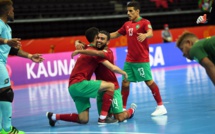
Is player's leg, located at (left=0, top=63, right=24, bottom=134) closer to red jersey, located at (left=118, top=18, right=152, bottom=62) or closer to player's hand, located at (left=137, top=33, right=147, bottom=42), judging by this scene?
player's hand, located at (left=137, top=33, right=147, bottom=42)

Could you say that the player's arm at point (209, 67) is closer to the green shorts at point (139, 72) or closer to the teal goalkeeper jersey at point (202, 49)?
the teal goalkeeper jersey at point (202, 49)

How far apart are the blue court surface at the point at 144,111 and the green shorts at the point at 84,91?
33cm

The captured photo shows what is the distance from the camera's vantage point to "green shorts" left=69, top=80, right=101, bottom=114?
22.6 ft

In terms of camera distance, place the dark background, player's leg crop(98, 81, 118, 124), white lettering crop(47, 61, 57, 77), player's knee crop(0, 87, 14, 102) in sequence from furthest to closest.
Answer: the dark background < white lettering crop(47, 61, 57, 77) < player's leg crop(98, 81, 118, 124) < player's knee crop(0, 87, 14, 102)

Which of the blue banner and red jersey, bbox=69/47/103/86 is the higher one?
red jersey, bbox=69/47/103/86

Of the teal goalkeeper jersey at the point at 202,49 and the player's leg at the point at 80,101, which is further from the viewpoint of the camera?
the player's leg at the point at 80,101

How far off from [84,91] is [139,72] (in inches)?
51.5

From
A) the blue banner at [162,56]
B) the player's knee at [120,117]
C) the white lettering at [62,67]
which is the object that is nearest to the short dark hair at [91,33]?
the player's knee at [120,117]

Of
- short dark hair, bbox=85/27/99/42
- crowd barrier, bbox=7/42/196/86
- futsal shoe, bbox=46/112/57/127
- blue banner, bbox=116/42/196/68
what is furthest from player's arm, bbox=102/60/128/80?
blue banner, bbox=116/42/196/68

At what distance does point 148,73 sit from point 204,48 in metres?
3.48

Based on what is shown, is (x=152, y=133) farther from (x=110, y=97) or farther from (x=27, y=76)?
(x=27, y=76)

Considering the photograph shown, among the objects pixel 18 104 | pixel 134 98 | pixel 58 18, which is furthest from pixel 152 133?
pixel 58 18

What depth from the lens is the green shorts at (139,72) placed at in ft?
25.6

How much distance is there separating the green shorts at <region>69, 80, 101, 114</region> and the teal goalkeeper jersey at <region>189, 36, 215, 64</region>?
2672mm
